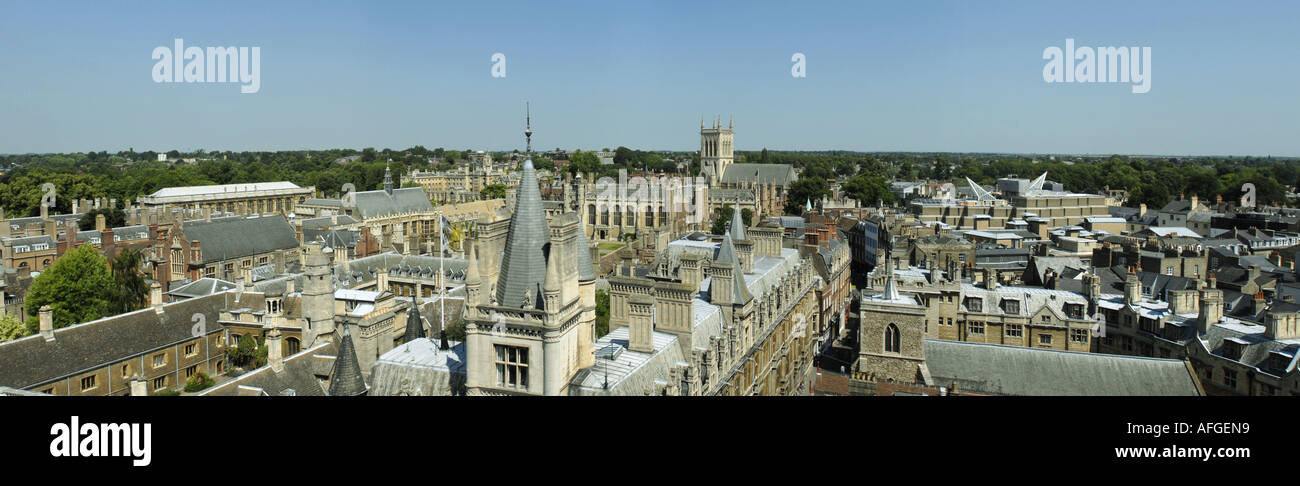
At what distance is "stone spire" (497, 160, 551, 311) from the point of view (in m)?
19.0

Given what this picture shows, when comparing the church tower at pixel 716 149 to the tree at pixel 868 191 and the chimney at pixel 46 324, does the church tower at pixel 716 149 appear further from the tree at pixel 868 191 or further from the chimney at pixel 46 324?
the chimney at pixel 46 324

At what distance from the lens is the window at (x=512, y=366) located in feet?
61.9

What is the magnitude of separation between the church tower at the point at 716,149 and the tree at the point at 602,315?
108837mm

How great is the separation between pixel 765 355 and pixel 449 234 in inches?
2059

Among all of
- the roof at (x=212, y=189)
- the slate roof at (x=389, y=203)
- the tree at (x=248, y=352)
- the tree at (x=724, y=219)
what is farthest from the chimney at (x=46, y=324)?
the roof at (x=212, y=189)

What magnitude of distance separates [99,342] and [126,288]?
1053 cm

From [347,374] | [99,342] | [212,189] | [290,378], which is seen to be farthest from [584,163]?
[347,374]

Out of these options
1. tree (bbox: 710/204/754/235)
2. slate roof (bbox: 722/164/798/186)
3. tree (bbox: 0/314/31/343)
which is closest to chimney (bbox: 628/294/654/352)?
tree (bbox: 0/314/31/343)

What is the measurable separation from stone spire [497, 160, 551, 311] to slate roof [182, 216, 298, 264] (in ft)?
155

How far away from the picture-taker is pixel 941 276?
38438 mm

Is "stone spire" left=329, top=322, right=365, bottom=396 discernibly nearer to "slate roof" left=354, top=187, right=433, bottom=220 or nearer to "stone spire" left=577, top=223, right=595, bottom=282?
"stone spire" left=577, top=223, right=595, bottom=282

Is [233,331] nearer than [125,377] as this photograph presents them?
No
